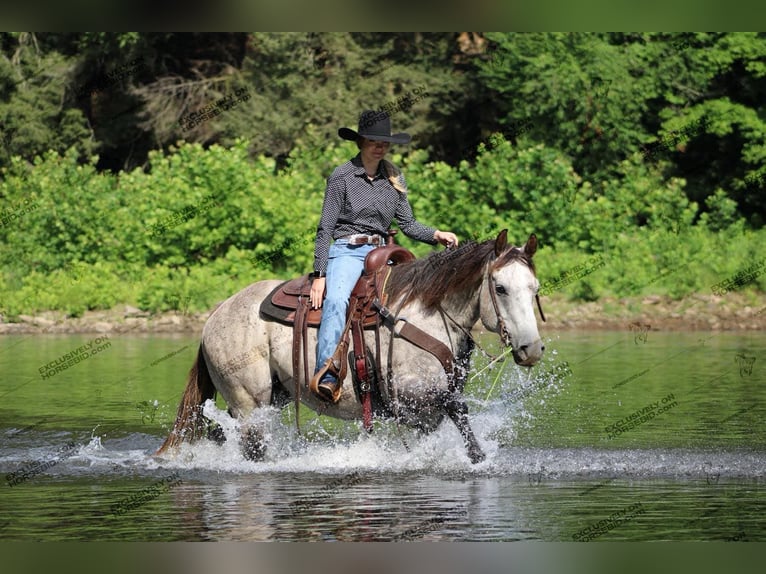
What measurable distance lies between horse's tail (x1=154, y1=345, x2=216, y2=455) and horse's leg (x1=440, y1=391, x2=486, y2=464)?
2.34m

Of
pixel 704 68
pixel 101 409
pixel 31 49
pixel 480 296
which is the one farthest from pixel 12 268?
pixel 480 296

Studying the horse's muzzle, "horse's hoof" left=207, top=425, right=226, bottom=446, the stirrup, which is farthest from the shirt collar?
"horse's hoof" left=207, top=425, right=226, bottom=446

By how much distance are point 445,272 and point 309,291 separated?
1225 millimetres

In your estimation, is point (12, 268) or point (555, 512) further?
point (12, 268)

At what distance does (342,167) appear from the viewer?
9.84 meters

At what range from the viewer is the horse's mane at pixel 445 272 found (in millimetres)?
9167

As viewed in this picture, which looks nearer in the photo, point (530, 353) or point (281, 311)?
point (530, 353)

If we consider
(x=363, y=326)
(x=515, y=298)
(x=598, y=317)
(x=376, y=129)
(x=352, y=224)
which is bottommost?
(x=598, y=317)

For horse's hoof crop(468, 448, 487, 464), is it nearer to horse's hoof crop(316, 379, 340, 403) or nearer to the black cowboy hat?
horse's hoof crop(316, 379, 340, 403)

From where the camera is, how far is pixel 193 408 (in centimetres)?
1067

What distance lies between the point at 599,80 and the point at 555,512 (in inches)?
949

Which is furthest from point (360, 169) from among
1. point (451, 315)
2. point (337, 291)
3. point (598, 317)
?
point (598, 317)

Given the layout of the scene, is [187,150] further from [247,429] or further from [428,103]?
[247,429]

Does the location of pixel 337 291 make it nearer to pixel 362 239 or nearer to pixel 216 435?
pixel 362 239
